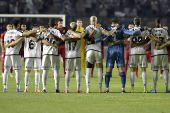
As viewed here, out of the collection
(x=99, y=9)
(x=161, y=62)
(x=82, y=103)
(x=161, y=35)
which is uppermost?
(x=99, y=9)

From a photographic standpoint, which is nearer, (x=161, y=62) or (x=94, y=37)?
(x=94, y=37)

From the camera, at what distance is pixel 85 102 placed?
772 cm

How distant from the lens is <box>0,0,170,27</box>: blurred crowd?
27.0 m

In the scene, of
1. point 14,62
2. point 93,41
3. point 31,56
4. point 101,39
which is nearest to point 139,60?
point 101,39

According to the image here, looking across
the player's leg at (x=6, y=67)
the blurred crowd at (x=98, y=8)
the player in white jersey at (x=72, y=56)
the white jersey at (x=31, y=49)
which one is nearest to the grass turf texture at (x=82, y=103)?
the player in white jersey at (x=72, y=56)

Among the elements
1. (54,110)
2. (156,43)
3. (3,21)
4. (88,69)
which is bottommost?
(54,110)

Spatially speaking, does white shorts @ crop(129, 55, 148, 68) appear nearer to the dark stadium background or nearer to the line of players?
the line of players

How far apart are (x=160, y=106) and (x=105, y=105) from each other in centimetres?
95

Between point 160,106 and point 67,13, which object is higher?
point 67,13

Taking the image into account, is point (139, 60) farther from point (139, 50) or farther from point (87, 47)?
point (87, 47)

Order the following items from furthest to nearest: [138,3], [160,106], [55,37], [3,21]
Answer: [138,3] → [3,21] → [55,37] → [160,106]

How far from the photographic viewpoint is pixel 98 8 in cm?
2775

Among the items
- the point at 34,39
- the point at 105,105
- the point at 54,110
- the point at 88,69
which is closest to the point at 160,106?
the point at 105,105

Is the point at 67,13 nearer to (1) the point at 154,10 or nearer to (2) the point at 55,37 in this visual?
(1) the point at 154,10
